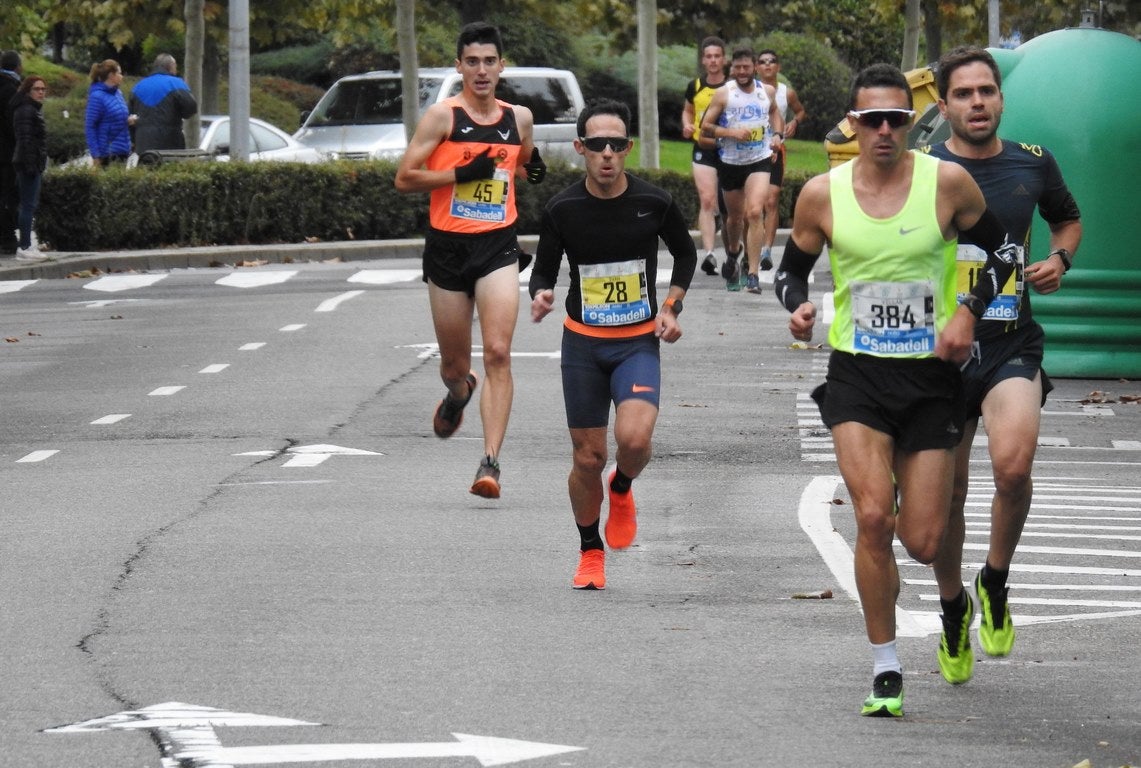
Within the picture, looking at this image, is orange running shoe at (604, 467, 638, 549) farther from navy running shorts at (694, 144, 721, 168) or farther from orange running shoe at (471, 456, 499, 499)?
navy running shorts at (694, 144, 721, 168)

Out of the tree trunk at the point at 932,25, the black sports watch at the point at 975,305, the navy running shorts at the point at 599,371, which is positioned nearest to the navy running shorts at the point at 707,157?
the navy running shorts at the point at 599,371

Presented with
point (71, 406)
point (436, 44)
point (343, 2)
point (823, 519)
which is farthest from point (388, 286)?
point (436, 44)

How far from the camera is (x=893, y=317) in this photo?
6.54 metres

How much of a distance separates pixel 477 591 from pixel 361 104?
24659 millimetres

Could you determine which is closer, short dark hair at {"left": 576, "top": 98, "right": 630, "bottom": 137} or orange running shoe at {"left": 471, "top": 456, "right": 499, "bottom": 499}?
short dark hair at {"left": 576, "top": 98, "right": 630, "bottom": 137}

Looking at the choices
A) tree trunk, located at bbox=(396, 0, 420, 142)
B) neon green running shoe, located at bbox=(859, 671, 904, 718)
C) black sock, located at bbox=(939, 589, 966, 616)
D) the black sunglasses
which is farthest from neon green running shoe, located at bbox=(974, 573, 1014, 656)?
tree trunk, located at bbox=(396, 0, 420, 142)

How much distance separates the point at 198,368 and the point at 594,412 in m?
7.63

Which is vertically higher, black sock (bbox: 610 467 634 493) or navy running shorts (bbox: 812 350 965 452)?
navy running shorts (bbox: 812 350 965 452)

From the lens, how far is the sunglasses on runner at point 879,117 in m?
6.53

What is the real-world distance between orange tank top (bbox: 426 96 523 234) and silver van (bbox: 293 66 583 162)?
67.3 ft

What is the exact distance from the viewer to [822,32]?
6303cm

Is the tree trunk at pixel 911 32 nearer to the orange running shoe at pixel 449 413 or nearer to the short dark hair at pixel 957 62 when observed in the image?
the orange running shoe at pixel 449 413

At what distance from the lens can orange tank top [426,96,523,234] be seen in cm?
1064

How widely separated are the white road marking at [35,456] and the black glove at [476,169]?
2.83 m
